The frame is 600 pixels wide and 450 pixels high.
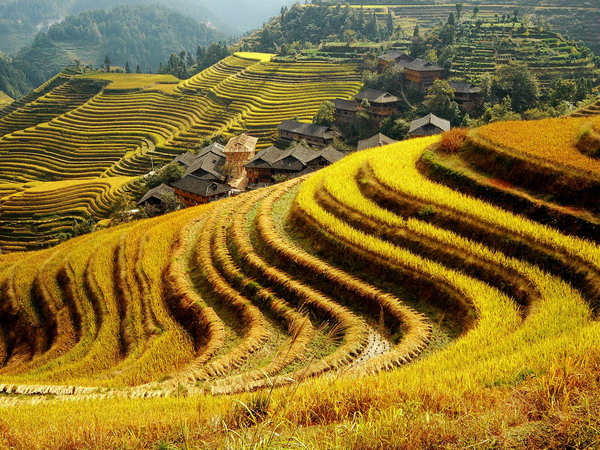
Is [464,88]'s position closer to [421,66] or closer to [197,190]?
[421,66]

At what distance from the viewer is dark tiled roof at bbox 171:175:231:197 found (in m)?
37.2

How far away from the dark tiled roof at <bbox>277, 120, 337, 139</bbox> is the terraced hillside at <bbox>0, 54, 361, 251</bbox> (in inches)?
132

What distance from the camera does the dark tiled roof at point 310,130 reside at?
49.3m

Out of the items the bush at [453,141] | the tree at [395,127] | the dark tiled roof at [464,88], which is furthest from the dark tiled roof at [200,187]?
the dark tiled roof at [464,88]

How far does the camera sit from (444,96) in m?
45.8

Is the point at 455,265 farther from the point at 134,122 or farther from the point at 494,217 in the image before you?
the point at 134,122

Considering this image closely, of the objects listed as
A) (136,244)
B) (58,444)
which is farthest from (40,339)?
(58,444)

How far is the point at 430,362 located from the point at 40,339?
12704mm

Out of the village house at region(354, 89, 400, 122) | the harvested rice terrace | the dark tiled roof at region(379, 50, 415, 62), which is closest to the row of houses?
the village house at region(354, 89, 400, 122)

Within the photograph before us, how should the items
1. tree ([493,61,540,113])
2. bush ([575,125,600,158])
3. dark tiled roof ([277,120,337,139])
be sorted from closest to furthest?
bush ([575,125,600,158]) → tree ([493,61,540,113]) → dark tiled roof ([277,120,337,139])

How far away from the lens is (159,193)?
38.8 meters

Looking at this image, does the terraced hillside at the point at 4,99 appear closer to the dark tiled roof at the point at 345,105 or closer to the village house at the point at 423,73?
the dark tiled roof at the point at 345,105

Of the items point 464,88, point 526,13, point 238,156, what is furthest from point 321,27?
point 238,156

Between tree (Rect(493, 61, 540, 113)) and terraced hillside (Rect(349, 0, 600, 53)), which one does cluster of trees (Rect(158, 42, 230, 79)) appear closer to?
terraced hillside (Rect(349, 0, 600, 53))
